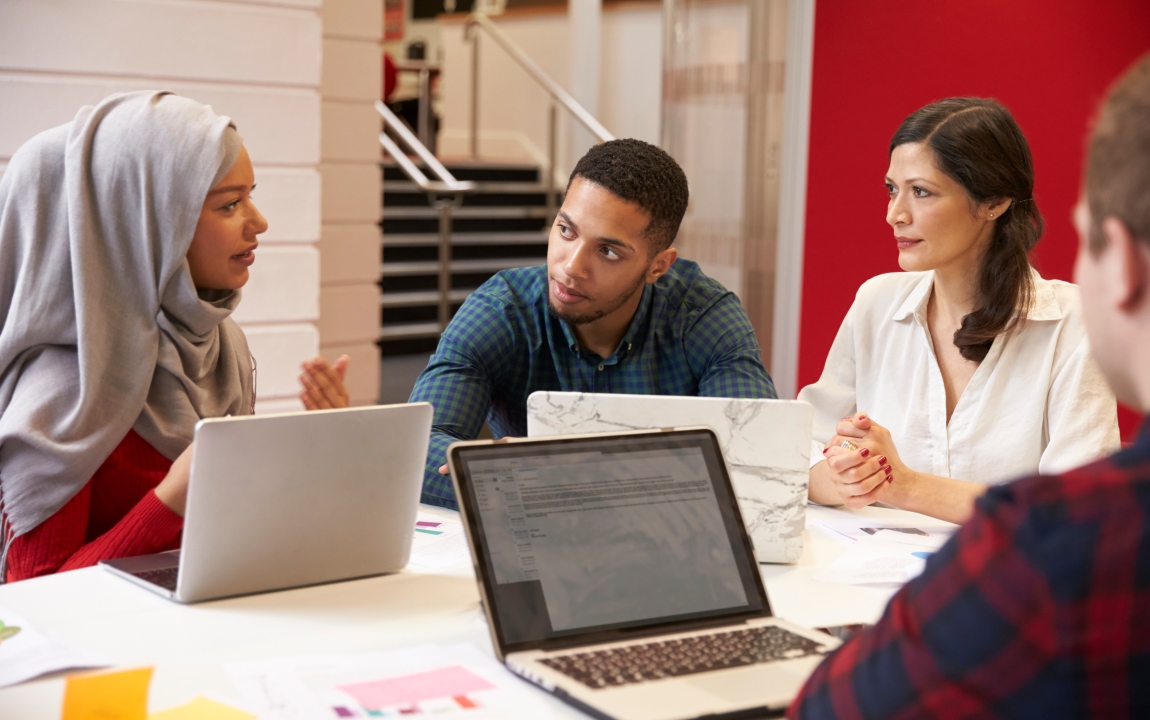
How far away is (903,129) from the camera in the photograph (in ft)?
7.29

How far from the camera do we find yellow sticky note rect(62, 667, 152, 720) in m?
1.01

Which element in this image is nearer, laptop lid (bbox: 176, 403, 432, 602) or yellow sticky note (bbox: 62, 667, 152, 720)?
yellow sticky note (bbox: 62, 667, 152, 720)

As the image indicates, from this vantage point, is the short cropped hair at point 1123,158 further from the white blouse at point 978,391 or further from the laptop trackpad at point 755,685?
the white blouse at point 978,391

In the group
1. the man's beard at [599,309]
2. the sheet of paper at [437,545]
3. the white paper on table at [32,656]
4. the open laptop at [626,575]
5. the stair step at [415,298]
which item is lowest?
the stair step at [415,298]

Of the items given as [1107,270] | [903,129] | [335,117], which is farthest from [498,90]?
[1107,270]

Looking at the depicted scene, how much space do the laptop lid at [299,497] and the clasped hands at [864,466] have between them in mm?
699

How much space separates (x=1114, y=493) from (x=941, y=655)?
14 centimetres

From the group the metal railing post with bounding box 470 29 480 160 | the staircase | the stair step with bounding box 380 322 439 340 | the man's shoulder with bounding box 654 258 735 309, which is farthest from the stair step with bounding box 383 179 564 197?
the man's shoulder with bounding box 654 258 735 309

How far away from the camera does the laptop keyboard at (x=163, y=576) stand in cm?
135

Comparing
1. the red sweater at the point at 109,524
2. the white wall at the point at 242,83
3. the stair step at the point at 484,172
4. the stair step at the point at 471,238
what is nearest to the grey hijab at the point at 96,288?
the red sweater at the point at 109,524

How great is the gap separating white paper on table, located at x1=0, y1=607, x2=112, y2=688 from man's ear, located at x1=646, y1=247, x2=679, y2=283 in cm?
126

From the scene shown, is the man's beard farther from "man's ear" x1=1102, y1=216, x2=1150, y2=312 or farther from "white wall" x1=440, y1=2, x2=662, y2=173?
"white wall" x1=440, y1=2, x2=662, y2=173

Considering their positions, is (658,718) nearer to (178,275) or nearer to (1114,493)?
(1114,493)

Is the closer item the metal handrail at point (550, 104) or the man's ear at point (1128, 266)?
the man's ear at point (1128, 266)
